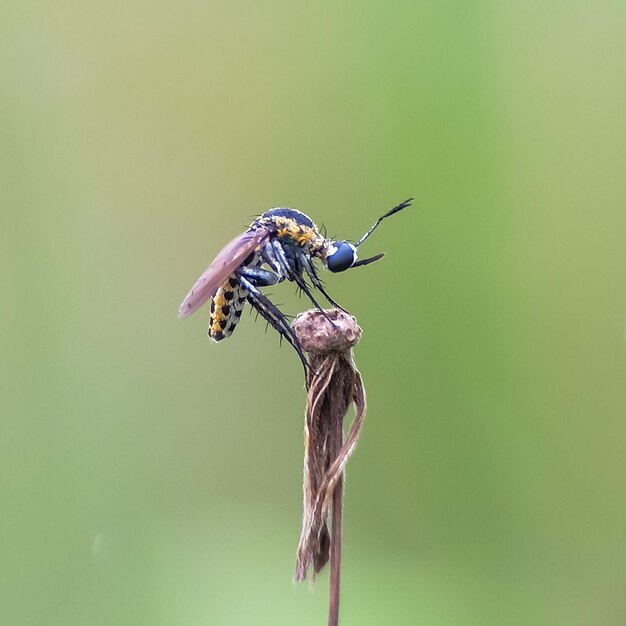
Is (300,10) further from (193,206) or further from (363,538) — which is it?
(363,538)

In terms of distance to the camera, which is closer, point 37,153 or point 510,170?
point 510,170

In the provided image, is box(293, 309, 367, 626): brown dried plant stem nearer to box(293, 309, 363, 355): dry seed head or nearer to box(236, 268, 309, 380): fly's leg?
box(293, 309, 363, 355): dry seed head

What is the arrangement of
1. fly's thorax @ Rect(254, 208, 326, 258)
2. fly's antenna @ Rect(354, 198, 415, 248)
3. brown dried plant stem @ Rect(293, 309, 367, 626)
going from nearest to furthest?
brown dried plant stem @ Rect(293, 309, 367, 626)
fly's antenna @ Rect(354, 198, 415, 248)
fly's thorax @ Rect(254, 208, 326, 258)

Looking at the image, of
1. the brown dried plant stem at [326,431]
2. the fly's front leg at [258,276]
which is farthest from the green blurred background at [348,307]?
the brown dried plant stem at [326,431]

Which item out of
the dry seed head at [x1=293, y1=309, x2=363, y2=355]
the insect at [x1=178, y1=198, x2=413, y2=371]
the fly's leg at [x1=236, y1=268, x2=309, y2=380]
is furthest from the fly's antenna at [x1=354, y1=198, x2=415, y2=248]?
the dry seed head at [x1=293, y1=309, x2=363, y2=355]

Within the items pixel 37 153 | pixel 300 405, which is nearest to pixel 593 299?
pixel 300 405

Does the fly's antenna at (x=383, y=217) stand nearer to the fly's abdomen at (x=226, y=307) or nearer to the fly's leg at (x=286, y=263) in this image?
the fly's leg at (x=286, y=263)
